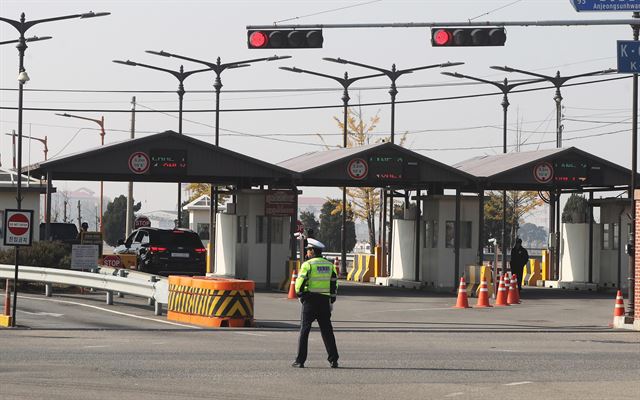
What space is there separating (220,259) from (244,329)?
67.7 feet

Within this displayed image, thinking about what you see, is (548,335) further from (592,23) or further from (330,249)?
(330,249)

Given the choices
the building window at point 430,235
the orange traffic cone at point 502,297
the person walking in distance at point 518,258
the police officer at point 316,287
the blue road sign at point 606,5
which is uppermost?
the blue road sign at point 606,5

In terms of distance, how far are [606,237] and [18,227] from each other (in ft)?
86.1

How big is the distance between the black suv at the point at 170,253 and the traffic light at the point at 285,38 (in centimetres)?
1823

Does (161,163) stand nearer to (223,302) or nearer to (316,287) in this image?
(223,302)

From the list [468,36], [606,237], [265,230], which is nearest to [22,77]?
[468,36]

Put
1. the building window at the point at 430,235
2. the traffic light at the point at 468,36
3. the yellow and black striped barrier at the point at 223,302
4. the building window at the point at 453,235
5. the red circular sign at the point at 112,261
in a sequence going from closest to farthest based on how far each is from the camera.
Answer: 1. the traffic light at the point at 468,36
2. the yellow and black striped barrier at the point at 223,302
3. the red circular sign at the point at 112,261
4. the building window at the point at 453,235
5. the building window at the point at 430,235

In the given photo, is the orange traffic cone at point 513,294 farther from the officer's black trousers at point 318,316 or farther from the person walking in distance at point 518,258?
the officer's black trousers at point 318,316

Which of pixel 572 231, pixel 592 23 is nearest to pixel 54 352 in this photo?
pixel 592 23

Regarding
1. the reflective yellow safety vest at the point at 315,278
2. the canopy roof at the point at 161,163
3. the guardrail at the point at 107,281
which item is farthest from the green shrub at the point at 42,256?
the reflective yellow safety vest at the point at 315,278

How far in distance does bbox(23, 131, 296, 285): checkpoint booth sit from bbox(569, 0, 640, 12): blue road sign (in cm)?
2038

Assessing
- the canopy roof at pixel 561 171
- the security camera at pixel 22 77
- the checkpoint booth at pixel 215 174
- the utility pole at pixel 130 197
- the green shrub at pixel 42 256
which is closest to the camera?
the security camera at pixel 22 77

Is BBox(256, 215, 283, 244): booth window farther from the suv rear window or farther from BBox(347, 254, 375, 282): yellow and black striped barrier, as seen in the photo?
BBox(347, 254, 375, 282): yellow and black striped barrier

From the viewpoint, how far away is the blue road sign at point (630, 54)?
25844mm
